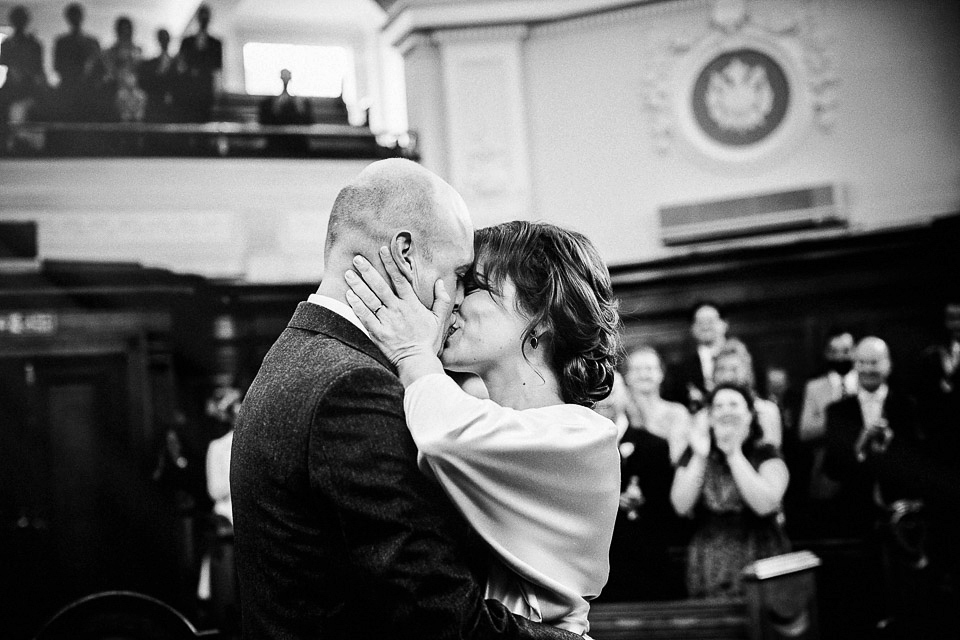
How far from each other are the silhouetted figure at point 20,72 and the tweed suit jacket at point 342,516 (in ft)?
24.8

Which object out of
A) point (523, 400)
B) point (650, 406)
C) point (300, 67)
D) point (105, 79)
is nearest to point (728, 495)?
point (650, 406)

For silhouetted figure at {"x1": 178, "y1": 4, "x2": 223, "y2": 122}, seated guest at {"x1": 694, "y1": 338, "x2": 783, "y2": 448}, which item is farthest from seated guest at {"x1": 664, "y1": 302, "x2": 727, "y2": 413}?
silhouetted figure at {"x1": 178, "y1": 4, "x2": 223, "y2": 122}

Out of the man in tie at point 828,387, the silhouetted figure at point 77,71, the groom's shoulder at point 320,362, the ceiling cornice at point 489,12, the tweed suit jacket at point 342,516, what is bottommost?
the man in tie at point 828,387

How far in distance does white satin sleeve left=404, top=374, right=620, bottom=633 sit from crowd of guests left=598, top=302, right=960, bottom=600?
1689 mm

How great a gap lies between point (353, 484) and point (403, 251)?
1.52ft

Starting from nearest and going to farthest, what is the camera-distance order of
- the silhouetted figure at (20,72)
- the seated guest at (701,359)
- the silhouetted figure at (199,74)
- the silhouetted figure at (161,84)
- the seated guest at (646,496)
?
the seated guest at (646,496) → the seated guest at (701,359) → the silhouetted figure at (20,72) → the silhouetted figure at (161,84) → the silhouetted figure at (199,74)

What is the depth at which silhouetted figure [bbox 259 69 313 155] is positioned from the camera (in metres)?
8.95

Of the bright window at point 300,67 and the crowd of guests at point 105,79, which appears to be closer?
the crowd of guests at point 105,79

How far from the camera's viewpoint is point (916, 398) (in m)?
4.83

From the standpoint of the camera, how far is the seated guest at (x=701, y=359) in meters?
5.76

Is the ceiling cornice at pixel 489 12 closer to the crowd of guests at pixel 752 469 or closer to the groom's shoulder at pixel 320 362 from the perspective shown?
the crowd of guests at pixel 752 469

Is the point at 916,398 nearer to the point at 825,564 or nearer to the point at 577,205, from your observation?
the point at 825,564

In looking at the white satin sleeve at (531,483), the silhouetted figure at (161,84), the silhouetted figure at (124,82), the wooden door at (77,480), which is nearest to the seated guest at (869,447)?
the white satin sleeve at (531,483)

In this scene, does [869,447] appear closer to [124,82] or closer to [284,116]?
[284,116]
